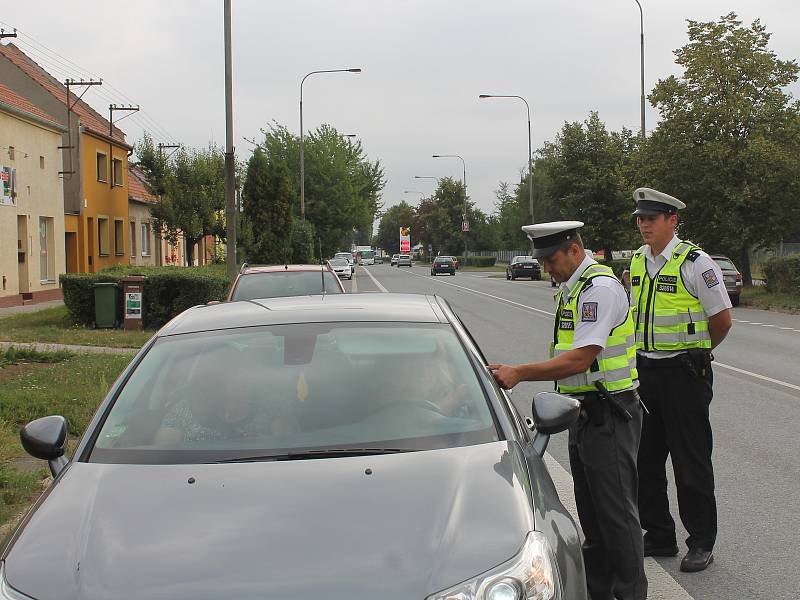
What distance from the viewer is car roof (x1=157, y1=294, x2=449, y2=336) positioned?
13.6ft

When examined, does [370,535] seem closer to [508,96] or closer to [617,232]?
[617,232]

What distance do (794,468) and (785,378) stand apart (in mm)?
5487

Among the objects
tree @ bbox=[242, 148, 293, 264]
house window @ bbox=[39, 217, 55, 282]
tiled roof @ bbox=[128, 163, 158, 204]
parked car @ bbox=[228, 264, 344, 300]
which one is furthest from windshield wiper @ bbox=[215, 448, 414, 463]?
tiled roof @ bbox=[128, 163, 158, 204]

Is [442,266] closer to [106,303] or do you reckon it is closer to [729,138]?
[729,138]

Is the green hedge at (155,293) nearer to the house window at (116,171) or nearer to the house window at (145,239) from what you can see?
the house window at (116,171)

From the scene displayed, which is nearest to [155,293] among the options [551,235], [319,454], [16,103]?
[16,103]

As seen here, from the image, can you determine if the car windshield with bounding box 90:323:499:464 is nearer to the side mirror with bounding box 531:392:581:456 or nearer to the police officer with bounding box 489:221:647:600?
the side mirror with bounding box 531:392:581:456

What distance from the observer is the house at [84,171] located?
3522 centimetres

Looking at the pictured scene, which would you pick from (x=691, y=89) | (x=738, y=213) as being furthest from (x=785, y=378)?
(x=691, y=89)

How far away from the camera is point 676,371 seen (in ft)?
16.4

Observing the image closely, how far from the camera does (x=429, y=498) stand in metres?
2.95

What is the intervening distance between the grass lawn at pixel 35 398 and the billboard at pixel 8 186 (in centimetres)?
1452

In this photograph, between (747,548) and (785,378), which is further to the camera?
(785,378)

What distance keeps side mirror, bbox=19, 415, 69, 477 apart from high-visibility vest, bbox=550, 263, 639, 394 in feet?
6.97
